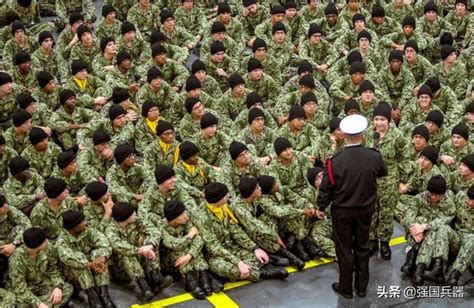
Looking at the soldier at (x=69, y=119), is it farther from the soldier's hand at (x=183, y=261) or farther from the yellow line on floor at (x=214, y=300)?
the yellow line on floor at (x=214, y=300)

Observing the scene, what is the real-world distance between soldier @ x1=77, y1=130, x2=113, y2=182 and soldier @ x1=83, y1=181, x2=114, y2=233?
969mm

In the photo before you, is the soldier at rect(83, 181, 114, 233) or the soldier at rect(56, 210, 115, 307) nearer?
the soldier at rect(56, 210, 115, 307)

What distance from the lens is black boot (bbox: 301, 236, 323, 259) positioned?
9078 millimetres

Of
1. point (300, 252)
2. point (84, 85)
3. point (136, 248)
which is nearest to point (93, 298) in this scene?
point (136, 248)

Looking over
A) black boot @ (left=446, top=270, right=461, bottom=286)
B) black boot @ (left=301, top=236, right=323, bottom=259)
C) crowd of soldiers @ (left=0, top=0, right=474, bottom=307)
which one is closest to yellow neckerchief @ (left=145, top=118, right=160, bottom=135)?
A: crowd of soldiers @ (left=0, top=0, right=474, bottom=307)

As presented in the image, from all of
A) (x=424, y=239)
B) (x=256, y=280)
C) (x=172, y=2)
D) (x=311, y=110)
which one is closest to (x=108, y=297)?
(x=256, y=280)

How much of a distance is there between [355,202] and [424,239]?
56.9 inches

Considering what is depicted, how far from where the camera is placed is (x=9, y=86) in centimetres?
1134

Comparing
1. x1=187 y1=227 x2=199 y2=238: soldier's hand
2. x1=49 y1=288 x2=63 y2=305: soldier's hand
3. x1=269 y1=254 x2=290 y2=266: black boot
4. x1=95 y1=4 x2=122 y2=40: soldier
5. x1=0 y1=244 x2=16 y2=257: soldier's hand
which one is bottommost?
x1=269 y1=254 x2=290 y2=266: black boot

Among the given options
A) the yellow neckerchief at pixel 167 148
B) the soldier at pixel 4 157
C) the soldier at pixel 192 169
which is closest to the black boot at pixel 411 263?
the soldier at pixel 192 169

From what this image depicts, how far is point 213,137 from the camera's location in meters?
10.4

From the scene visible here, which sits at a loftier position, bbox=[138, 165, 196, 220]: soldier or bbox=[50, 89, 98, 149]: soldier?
bbox=[50, 89, 98, 149]: soldier

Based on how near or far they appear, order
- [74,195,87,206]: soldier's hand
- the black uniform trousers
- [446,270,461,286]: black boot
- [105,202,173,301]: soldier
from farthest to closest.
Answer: [74,195,87,206]: soldier's hand < [446,270,461,286]: black boot < [105,202,173,301]: soldier < the black uniform trousers

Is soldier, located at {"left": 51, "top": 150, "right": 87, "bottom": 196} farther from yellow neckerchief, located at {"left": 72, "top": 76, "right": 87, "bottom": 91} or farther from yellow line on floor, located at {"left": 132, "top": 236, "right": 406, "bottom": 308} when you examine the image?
yellow neckerchief, located at {"left": 72, "top": 76, "right": 87, "bottom": 91}
